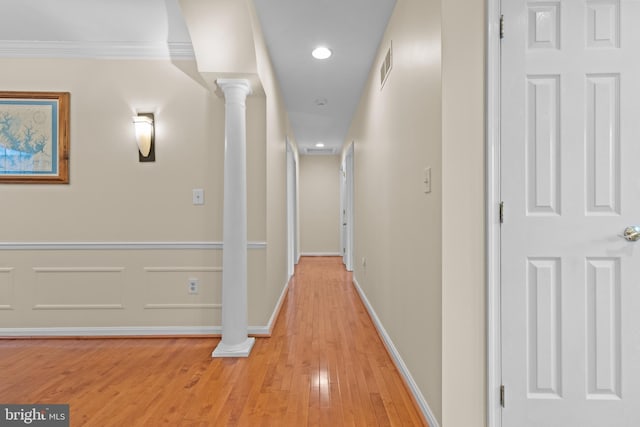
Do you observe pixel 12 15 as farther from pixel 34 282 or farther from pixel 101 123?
pixel 34 282

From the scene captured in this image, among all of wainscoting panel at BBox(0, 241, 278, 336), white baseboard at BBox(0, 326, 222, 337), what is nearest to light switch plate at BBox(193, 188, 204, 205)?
wainscoting panel at BBox(0, 241, 278, 336)

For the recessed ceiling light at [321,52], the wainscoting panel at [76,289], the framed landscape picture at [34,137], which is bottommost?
the wainscoting panel at [76,289]

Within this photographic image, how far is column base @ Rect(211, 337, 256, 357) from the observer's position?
239 centimetres

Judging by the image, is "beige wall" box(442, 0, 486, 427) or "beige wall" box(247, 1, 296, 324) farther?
"beige wall" box(247, 1, 296, 324)

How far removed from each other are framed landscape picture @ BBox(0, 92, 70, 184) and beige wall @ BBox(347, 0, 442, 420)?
271 cm

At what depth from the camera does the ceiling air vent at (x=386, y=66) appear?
2.34 metres

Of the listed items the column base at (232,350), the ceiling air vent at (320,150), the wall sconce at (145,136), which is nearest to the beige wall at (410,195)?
the column base at (232,350)
